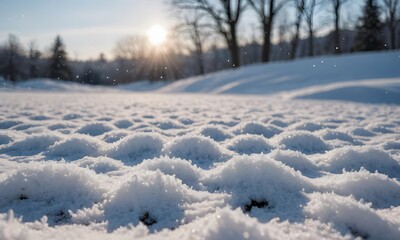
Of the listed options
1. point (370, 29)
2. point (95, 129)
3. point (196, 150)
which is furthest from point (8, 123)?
point (370, 29)

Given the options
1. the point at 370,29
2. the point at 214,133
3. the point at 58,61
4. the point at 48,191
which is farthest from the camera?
the point at 58,61

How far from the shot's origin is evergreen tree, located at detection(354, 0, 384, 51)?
30.3m

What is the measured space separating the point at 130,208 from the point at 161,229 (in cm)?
20

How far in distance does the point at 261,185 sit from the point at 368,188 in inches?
20.8

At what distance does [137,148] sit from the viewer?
246 cm

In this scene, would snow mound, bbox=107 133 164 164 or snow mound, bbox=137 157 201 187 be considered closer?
snow mound, bbox=137 157 201 187

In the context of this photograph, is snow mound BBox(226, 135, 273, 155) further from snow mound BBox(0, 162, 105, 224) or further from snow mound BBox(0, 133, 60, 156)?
snow mound BBox(0, 133, 60, 156)

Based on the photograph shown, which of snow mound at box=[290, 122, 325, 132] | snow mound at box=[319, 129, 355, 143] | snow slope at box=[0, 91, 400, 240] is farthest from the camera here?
snow mound at box=[290, 122, 325, 132]

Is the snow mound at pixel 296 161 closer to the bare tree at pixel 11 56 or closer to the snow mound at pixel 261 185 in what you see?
the snow mound at pixel 261 185

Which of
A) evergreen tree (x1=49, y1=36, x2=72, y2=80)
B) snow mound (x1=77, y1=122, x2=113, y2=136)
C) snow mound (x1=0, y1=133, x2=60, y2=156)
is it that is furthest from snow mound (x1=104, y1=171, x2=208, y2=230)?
evergreen tree (x1=49, y1=36, x2=72, y2=80)

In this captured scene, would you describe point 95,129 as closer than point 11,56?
Yes

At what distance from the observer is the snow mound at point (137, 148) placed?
7.70 feet

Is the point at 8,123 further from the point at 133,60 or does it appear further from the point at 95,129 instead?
the point at 133,60

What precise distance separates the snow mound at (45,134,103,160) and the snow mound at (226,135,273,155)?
1.05m
